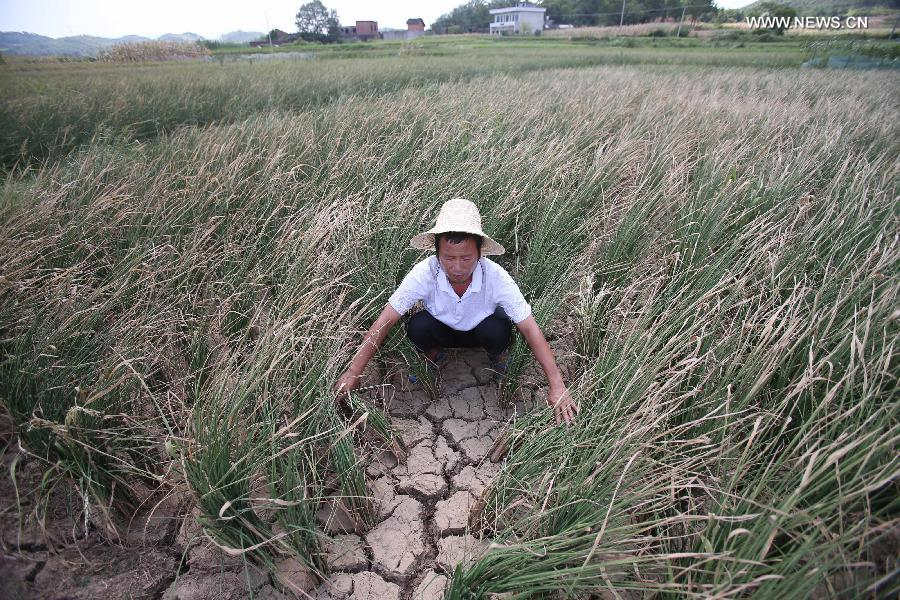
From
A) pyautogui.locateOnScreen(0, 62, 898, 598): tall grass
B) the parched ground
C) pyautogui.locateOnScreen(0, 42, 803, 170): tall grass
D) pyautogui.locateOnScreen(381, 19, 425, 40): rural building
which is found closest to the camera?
pyautogui.locateOnScreen(0, 62, 898, 598): tall grass

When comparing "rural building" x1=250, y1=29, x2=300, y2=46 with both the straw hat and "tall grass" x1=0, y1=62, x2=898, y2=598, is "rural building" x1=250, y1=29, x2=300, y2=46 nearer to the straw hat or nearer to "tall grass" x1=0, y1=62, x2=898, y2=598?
"tall grass" x1=0, y1=62, x2=898, y2=598

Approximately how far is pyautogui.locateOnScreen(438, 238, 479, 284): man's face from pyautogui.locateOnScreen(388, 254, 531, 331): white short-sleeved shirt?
0.31 feet

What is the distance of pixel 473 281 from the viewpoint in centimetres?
197

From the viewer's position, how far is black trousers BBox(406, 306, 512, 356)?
6.95ft

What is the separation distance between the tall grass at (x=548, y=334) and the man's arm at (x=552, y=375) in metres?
0.08

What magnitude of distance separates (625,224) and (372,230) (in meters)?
1.72

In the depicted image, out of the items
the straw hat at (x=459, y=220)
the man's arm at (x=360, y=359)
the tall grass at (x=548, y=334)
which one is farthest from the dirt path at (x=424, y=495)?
the straw hat at (x=459, y=220)

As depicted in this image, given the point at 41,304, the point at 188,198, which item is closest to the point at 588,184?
the point at 188,198

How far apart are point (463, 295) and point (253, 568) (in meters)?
1.36

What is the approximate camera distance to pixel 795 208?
2998mm

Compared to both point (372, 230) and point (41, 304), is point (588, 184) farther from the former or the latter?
point (41, 304)
